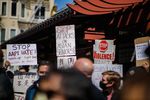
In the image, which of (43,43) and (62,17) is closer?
(62,17)

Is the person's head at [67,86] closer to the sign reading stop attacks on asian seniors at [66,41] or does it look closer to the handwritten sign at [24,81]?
the sign reading stop attacks on asian seniors at [66,41]

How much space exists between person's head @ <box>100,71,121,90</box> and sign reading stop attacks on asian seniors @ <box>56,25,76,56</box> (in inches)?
78.5

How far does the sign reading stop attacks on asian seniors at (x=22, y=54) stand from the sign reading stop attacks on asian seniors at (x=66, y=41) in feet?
7.77

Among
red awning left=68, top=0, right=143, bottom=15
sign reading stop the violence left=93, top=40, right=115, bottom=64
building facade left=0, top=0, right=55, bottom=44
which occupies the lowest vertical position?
sign reading stop the violence left=93, top=40, right=115, bottom=64

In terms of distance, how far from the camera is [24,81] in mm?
10617

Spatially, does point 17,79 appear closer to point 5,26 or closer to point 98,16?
point 98,16

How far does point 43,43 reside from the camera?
18969mm

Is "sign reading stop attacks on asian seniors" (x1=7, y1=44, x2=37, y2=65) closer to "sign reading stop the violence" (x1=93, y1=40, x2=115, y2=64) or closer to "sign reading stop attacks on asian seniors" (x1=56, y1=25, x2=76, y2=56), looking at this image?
"sign reading stop attacks on asian seniors" (x1=56, y1=25, x2=76, y2=56)

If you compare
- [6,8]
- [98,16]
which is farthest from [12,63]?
[6,8]

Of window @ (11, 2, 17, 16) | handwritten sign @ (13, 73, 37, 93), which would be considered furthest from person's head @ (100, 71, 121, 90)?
window @ (11, 2, 17, 16)

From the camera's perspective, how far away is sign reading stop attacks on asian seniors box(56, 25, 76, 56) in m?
9.30

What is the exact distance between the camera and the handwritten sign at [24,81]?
10516mm

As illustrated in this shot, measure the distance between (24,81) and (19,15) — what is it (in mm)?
46078

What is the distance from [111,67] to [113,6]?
7.37ft
